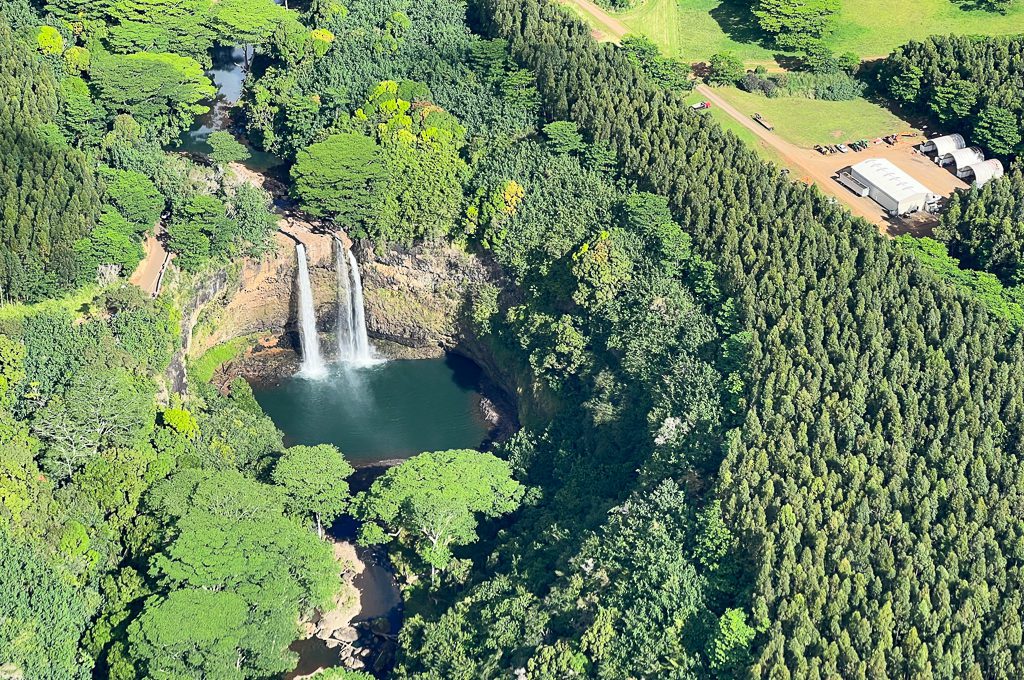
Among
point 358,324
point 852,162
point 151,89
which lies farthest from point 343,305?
point 852,162

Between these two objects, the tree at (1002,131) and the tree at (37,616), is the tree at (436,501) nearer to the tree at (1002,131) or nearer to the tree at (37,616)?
the tree at (37,616)

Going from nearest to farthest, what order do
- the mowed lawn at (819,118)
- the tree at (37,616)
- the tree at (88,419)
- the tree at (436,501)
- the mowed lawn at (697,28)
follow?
the tree at (37,616)
the tree at (88,419)
the tree at (436,501)
the mowed lawn at (819,118)
the mowed lawn at (697,28)

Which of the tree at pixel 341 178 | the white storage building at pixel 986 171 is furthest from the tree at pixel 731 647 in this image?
the white storage building at pixel 986 171

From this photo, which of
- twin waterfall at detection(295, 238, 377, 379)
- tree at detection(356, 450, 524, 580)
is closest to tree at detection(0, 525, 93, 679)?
tree at detection(356, 450, 524, 580)

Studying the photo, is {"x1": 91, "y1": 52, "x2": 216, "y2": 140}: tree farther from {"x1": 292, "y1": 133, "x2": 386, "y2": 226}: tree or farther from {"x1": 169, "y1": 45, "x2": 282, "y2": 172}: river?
{"x1": 292, "y1": 133, "x2": 386, "y2": 226}: tree

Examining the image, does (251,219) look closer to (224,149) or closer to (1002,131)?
(224,149)
